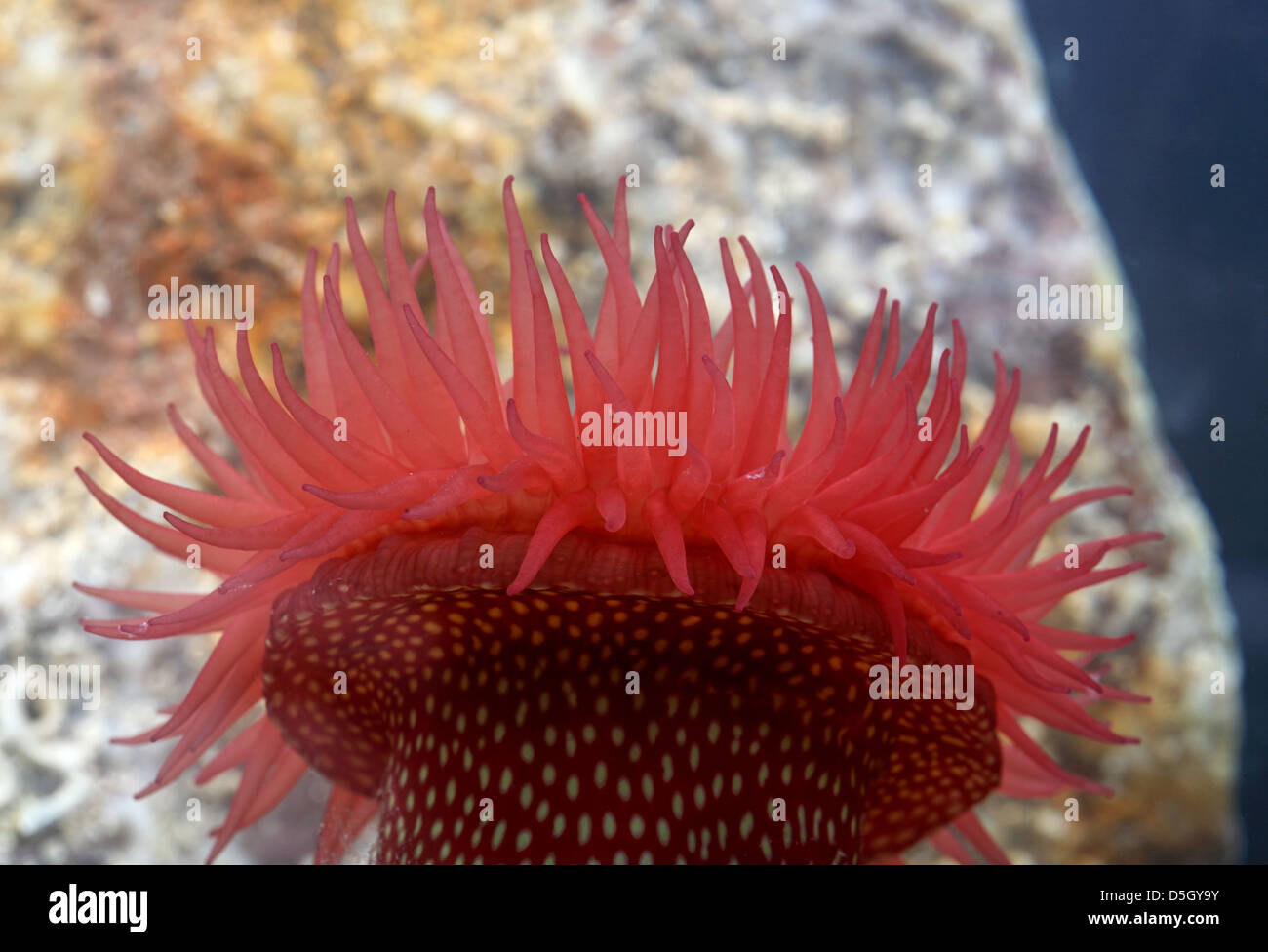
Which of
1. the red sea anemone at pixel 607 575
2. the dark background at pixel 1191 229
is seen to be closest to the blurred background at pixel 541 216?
the dark background at pixel 1191 229

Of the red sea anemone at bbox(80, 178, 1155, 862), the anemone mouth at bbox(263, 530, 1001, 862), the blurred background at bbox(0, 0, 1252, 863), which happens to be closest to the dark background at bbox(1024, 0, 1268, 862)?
the blurred background at bbox(0, 0, 1252, 863)

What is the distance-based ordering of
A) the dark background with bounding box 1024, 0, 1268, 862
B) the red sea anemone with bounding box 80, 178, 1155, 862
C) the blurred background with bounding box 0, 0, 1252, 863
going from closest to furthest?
the red sea anemone with bounding box 80, 178, 1155, 862 → the blurred background with bounding box 0, 0, 1252, 863 → the dark background with bounding box 1024, 0, 1268, 862

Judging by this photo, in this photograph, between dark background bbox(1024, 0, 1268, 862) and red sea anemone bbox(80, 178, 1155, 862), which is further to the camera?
dark background bbox(1024, 0, 1268, 862)

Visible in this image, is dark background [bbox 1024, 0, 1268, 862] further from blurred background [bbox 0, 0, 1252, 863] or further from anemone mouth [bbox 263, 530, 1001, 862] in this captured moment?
anemone mouth [bbox 263, 530, 1001, 862]

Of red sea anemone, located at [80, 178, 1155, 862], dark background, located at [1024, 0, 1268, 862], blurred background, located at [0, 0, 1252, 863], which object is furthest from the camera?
dark background, located at [1024, 0, 1268, 862]

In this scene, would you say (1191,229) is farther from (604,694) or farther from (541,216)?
(604,694)

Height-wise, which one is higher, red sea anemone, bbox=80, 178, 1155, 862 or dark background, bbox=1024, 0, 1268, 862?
dark background, bbox=1024, 0, 1268, 862
